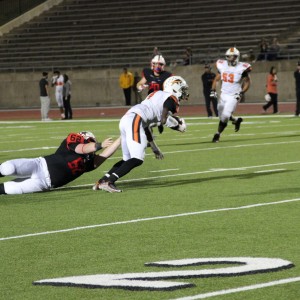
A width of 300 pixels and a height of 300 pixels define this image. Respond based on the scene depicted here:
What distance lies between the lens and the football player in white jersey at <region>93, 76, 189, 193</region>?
44.9 feet

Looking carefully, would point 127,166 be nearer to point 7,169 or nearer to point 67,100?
point 7,169

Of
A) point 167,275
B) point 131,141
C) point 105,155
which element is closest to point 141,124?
point 131,141

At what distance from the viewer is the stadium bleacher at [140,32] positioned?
5069cm

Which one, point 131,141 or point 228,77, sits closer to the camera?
point 131,141

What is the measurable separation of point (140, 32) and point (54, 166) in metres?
41.8

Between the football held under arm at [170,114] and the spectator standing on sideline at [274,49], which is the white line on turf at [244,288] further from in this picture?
the spectator standing on sideline at [274,49]

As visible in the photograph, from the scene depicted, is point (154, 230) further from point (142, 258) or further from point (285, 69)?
point (285, 69)

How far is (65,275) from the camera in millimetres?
8062

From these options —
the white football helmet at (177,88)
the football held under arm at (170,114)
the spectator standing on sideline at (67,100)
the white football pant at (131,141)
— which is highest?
the white football helmet at (177,88)

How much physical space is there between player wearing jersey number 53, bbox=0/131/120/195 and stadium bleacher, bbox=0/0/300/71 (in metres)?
35.3

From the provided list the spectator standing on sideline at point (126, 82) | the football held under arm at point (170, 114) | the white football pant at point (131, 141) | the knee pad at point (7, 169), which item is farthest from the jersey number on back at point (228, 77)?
the spectator standing on sideline at point (126, 82)

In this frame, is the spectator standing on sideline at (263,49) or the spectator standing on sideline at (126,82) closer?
the spectator standing on sideline at (263,49)

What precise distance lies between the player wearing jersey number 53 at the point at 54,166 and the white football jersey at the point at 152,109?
0.78m

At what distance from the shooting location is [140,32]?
5466 cm
